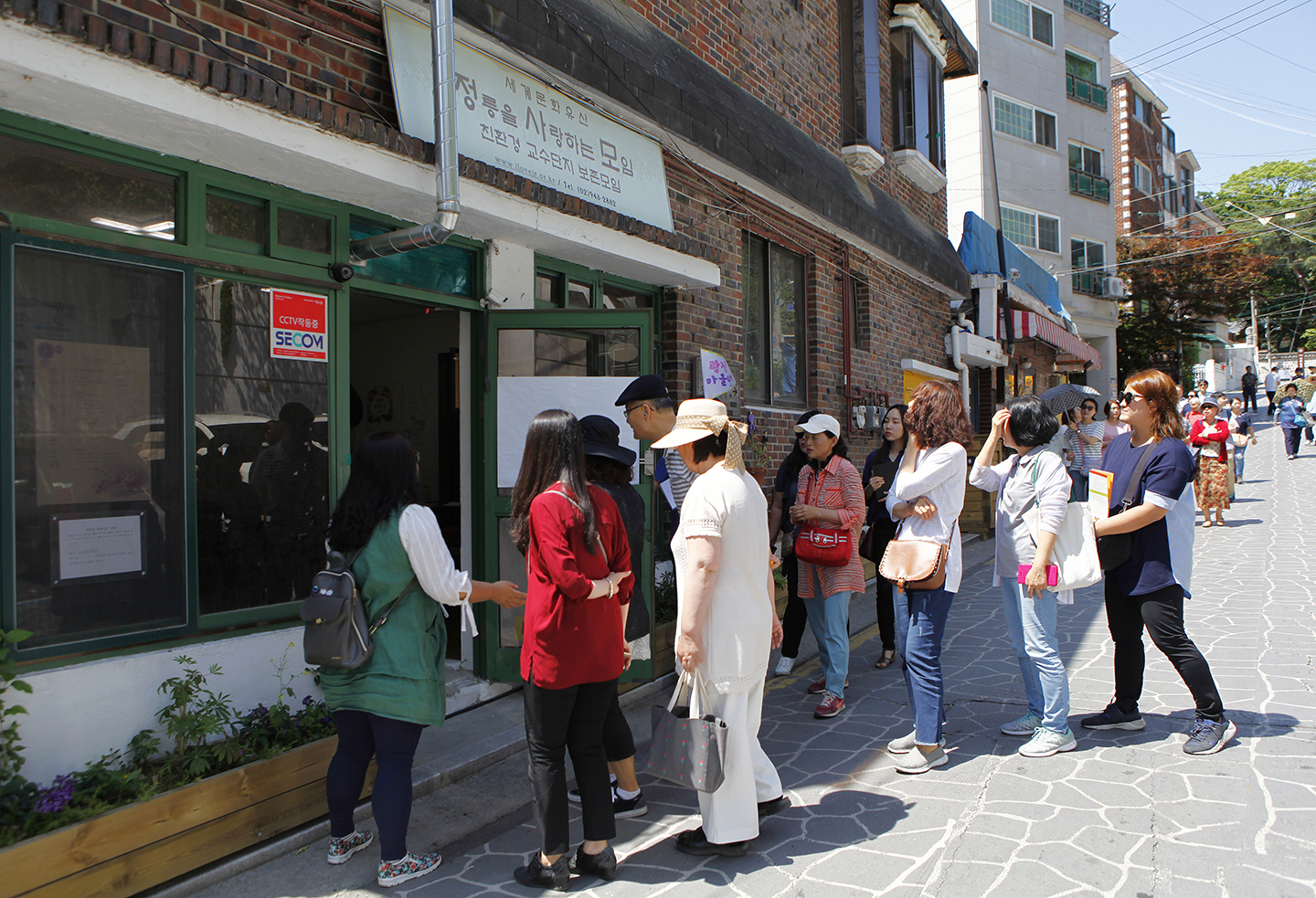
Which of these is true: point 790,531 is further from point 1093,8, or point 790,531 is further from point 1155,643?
point 1093,8

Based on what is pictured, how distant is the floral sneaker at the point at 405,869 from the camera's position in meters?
3.19

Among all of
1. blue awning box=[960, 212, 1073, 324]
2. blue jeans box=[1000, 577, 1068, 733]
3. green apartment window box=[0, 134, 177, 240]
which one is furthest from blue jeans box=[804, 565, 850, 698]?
blue awning box=[960, 212, 1073, 324]

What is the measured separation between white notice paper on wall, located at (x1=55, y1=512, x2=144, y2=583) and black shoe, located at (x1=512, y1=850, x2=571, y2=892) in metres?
2.06

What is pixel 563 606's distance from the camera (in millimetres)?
3139

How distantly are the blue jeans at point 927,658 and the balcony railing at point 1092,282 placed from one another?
86.2ft

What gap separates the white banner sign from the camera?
4477 mm

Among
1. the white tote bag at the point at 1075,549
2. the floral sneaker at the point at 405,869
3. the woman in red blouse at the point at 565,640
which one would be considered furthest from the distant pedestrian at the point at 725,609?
the white tote bag at the point at 1075,549

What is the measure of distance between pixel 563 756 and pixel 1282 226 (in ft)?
177

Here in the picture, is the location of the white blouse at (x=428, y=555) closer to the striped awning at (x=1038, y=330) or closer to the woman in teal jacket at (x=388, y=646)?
the woman in teal jacket at (x=388, y=646)

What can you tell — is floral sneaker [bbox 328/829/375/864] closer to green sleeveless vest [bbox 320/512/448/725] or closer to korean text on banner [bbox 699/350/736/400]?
green sleeveless vest [bbox 320/512/448/725]

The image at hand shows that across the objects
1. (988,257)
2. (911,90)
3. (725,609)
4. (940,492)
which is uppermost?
(911,90)

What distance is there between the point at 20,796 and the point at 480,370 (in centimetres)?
318

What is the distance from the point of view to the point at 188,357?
3744 mm

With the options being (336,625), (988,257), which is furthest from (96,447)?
(988,257)
